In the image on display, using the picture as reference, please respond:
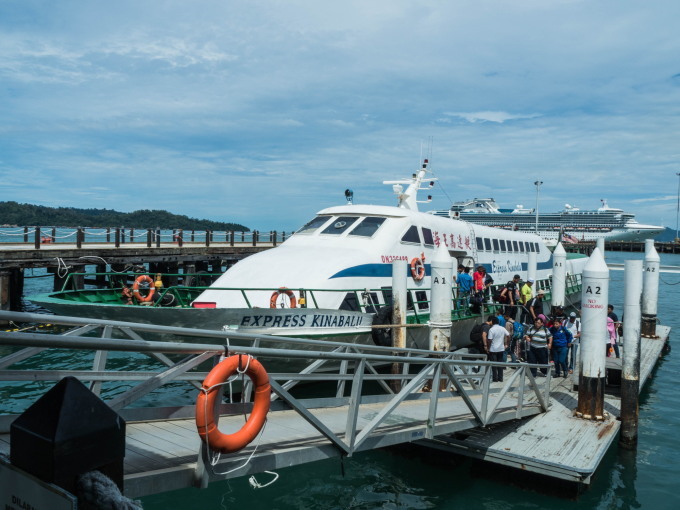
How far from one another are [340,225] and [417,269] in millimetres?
2606

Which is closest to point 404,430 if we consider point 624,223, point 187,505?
point 187,505

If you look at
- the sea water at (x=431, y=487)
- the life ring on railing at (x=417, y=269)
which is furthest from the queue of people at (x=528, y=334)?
the sea water at (x=431, y=487)

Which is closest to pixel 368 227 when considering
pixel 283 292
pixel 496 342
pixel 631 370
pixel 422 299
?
pixel 422 299

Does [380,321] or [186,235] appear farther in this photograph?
[186,235]

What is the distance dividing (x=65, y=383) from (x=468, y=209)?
463 feet

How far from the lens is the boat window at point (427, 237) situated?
17645 mm

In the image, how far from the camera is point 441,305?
43.5ft

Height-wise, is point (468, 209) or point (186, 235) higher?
point (468, 209)

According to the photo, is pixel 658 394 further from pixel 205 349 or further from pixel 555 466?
pixel 205 349

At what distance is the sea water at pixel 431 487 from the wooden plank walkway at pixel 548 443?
1.54ft

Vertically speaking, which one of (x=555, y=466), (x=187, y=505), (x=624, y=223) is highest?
(x=624, y=223)

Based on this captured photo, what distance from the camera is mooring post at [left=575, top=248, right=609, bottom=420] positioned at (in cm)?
1144

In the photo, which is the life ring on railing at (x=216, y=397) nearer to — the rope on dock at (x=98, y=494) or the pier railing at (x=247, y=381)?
the pier railing at (x=247, y=381)

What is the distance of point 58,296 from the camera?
1473cm
